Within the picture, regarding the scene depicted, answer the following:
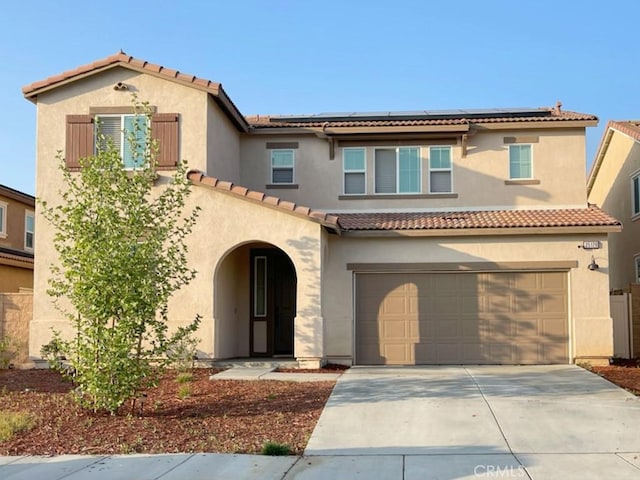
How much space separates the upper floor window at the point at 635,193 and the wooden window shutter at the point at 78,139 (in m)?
16.1

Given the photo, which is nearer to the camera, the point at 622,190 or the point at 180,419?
the point at 180,419

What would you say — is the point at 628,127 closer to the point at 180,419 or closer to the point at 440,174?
the point at 440,174

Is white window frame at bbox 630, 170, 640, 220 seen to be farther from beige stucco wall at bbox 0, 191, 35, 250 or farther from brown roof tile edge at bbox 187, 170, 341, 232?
beige stucco wall at bbox 0, 191, 35, 250

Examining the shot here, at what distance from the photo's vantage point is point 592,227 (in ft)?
53.1

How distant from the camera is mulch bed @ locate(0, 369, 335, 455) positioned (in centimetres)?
905

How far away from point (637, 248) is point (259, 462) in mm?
17447

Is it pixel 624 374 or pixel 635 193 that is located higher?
pixel 635 193

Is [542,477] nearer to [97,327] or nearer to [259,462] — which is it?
[259,462]

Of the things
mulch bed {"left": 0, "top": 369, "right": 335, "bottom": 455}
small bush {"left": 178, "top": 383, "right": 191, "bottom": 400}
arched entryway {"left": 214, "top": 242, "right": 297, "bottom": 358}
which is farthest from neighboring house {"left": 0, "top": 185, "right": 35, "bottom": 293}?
small bush {"left": 178, "top": 383, "right": 191, "bottom": 400}

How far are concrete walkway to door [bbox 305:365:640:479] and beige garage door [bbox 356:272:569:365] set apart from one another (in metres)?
2.38

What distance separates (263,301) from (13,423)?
8.66 metres

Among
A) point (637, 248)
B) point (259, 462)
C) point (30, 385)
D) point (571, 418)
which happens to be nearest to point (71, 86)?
point (30, 385)

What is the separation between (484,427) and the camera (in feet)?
32.1

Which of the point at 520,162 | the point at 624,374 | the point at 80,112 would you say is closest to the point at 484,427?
the point at 624,374
